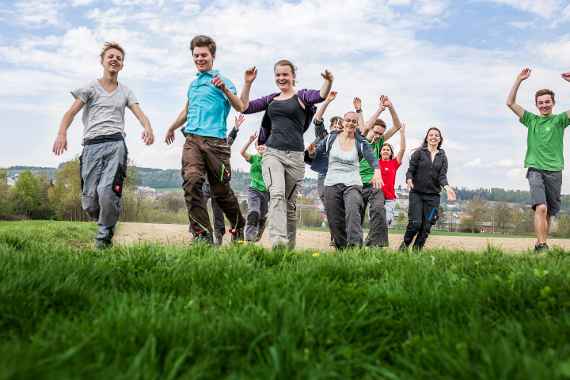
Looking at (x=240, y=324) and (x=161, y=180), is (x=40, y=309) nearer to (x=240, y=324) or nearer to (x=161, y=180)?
(x=240, y=324)

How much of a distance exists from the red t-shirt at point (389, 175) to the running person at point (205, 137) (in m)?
3.80

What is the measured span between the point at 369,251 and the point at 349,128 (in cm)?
277

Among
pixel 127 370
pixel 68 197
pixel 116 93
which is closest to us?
pixel 127 370

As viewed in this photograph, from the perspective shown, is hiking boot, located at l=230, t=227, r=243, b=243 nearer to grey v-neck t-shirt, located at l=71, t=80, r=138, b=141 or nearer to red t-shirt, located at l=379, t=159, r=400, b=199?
grey v-neck t-shirt, located at l=71, t=80, r=138, b=141

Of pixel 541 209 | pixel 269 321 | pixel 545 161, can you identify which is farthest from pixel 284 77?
pixel 269 321

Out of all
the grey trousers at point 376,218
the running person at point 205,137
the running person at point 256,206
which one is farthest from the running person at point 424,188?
the running person at point 205,137

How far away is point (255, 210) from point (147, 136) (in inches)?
129

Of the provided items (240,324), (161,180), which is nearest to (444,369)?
(240,324)

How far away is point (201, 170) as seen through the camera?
640 cm

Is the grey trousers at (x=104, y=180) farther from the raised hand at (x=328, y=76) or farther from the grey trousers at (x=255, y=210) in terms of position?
the grey trousers at (x=255, y=210)

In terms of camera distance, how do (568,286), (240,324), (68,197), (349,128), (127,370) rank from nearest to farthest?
(127,370), (240,324), (568,286), (349,128), (68,197)

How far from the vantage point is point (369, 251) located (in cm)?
488

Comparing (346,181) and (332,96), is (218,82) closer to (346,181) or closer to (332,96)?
(332,96)

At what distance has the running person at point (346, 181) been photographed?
22.7 ft
